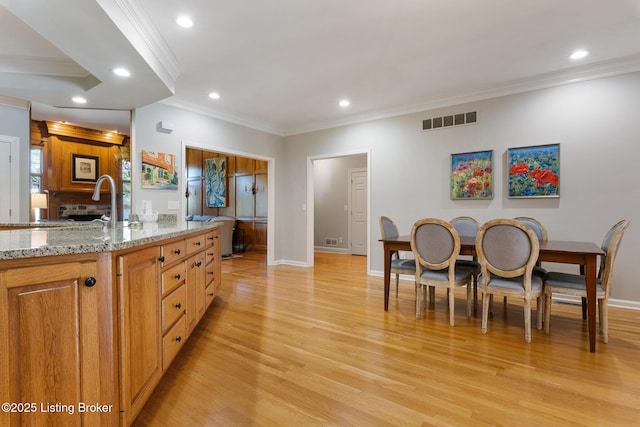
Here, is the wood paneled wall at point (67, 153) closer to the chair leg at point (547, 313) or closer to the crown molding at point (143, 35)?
the crown molding at point (143, 35)

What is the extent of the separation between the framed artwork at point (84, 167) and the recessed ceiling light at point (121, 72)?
332 centimetres

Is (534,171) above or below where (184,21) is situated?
below

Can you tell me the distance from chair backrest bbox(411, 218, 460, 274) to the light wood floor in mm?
585

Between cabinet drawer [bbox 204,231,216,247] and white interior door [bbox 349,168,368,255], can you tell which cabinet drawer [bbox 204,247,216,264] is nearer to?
cabinet drawer [bbox 204,231,216,247]

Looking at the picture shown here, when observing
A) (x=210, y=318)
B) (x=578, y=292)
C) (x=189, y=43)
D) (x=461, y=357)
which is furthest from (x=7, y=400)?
(x=578, y=292)

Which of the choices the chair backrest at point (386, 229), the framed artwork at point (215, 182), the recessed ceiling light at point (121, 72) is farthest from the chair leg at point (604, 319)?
the framed artwork at point (215, 182)

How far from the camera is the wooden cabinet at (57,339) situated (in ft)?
3.47

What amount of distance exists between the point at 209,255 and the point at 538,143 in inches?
162

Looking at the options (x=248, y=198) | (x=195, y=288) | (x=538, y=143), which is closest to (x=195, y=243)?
(x=195, y=288)

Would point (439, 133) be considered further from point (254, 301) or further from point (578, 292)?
point (254, 301)

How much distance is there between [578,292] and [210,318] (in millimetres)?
3307

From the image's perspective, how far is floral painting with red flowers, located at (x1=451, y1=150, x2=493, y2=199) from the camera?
13.7 ft

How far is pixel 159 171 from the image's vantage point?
4262mm

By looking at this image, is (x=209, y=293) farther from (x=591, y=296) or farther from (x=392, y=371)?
(x=591, y=296)
